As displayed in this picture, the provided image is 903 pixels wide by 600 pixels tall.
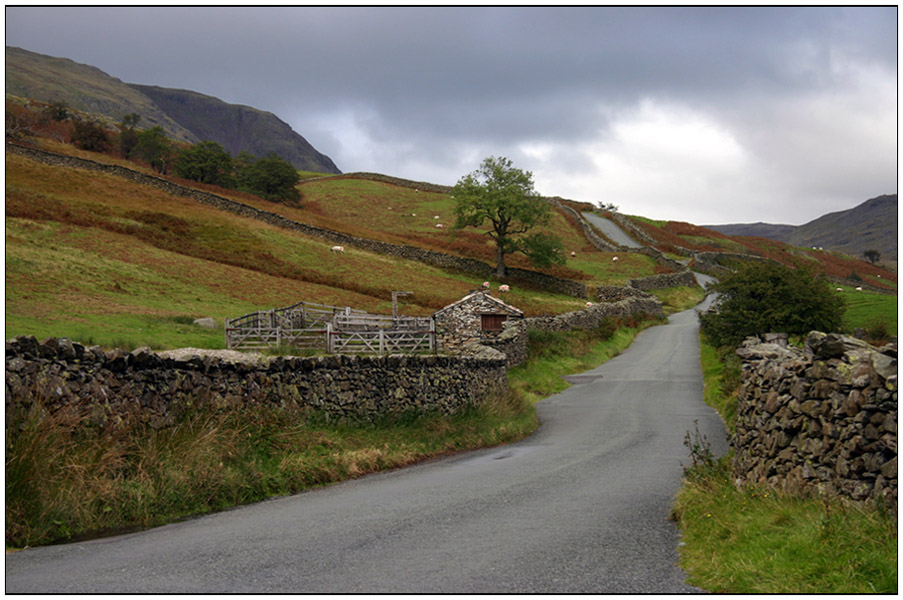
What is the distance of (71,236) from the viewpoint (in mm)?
44875

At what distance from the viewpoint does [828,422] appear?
7867mm

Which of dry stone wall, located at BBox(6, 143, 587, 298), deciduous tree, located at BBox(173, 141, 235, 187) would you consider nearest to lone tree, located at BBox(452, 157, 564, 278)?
dry stone wall, located at BBox(6, 143, 587, 298)

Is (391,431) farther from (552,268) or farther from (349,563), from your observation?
(552,268)

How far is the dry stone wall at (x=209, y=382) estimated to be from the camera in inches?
406

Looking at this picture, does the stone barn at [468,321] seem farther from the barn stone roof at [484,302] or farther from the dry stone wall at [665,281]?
the dry stone wall at [665,281]

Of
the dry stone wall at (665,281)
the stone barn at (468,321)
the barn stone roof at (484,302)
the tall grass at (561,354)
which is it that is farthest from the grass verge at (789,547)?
the dry stone wall at (665,281)

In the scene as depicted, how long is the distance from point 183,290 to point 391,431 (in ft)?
86.7

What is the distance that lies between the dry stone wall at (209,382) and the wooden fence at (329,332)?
902 centimetres

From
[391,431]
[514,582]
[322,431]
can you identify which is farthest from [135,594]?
[391,431]

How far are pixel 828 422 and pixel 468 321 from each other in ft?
100.0

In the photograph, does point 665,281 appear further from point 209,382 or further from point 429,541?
point 429,541

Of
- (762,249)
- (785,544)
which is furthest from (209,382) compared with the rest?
(762,249)

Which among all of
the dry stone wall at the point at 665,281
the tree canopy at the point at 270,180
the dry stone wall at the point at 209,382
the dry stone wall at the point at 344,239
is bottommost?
the dry stone wall at the point at 209,382

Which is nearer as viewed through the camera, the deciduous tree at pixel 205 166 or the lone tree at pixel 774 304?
the lone tree at pixel 774 304
